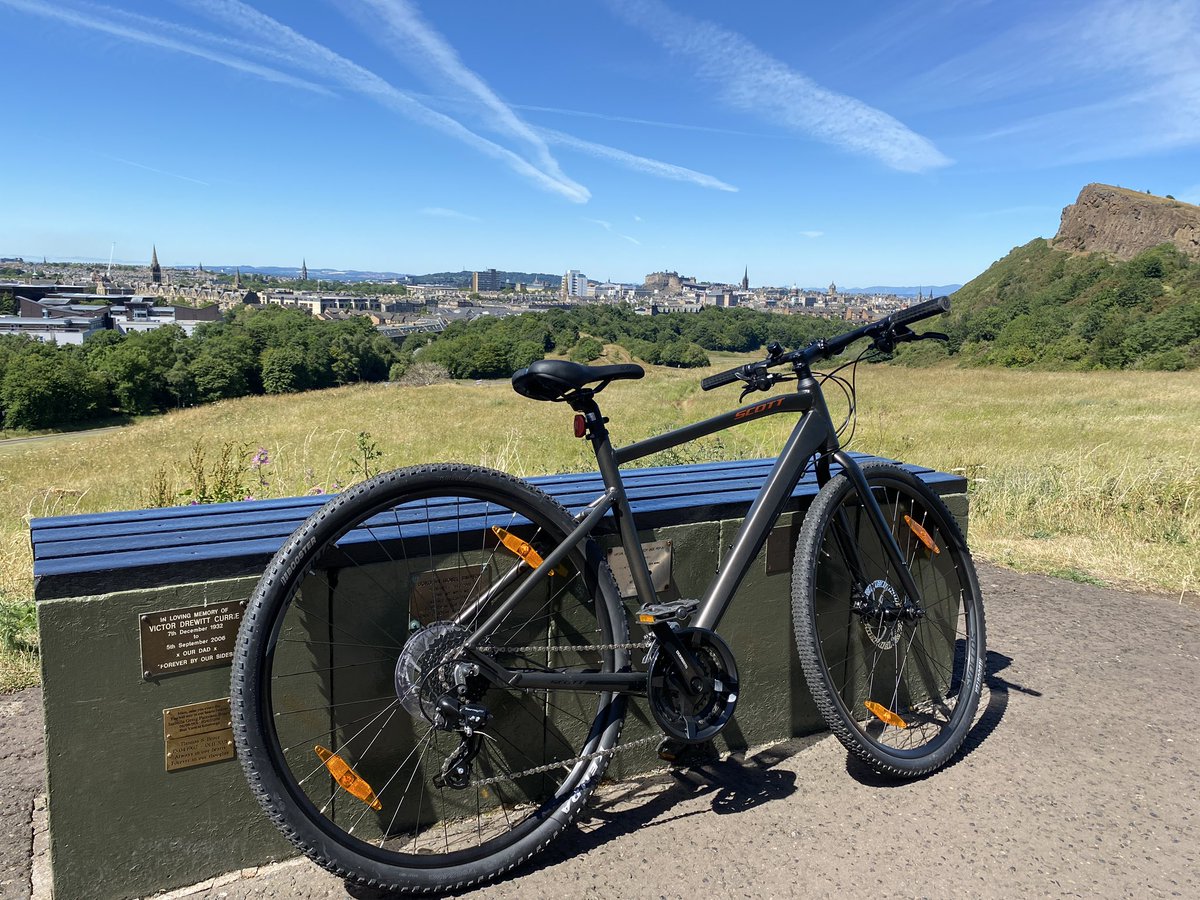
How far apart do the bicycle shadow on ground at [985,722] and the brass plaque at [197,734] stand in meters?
2.30

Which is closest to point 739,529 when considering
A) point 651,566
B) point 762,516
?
point 762,516

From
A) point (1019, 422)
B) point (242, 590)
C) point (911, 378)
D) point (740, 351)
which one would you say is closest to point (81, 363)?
point (740, 351)

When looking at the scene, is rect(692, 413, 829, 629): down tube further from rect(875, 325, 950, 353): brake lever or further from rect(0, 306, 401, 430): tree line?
rect(0, 306, 401, 430): tree line

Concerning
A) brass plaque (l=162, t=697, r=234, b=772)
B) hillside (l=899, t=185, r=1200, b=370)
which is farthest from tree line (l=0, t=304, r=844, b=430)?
brass plaque (l=162, t=697, r=234, b=772)

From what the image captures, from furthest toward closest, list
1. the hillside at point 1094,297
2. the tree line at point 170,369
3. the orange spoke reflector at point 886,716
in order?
the tree line at point 170,369, the hillside at point 1094,297, the orange spoke reflector at point 886,716

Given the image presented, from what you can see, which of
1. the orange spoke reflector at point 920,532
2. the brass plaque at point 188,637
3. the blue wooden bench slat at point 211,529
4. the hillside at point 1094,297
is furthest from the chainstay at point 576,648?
the hillside at point 1094,297

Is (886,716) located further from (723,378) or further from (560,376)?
(560,376)

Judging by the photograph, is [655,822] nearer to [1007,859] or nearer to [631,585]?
[631,585]

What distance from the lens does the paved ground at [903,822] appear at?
2.49 meters

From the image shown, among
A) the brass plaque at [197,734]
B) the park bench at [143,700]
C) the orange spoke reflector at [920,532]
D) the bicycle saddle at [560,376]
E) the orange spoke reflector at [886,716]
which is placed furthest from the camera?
the orange spoke reflector at [920,532]

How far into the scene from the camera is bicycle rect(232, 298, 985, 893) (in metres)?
2.24

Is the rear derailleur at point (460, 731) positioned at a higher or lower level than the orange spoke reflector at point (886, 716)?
higher

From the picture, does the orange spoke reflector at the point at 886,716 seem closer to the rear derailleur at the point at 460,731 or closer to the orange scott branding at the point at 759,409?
the orange scott branding at the point at 759,409

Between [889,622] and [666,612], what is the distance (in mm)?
1294
